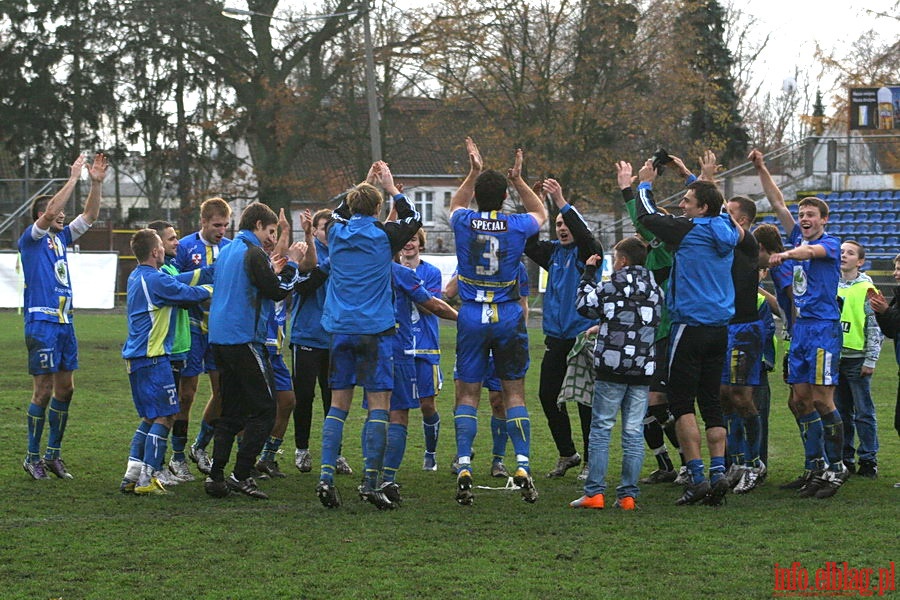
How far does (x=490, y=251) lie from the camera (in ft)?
25.3

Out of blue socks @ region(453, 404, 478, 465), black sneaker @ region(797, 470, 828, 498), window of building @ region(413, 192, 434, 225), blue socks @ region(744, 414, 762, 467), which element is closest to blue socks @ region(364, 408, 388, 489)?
blue socks @ region(453, 404, 478, 465)

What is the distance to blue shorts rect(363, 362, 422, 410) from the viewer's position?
8.17m

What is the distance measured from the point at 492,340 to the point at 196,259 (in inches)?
98.8

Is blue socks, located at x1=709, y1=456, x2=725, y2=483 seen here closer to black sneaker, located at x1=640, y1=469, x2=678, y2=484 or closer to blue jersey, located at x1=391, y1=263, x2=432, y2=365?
black sneaker, located at x1=640, y1=469, x2=678, y2=484

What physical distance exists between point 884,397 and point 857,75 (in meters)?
31.7

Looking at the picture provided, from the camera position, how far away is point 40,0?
4078 centimetres

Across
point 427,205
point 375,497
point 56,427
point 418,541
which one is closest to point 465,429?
point 375,497

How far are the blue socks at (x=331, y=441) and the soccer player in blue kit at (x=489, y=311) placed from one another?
76 centimetres

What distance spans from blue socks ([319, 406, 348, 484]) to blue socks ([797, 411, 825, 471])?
10.9ft

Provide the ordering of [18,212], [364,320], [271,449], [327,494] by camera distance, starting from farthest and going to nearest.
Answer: [18,212] → [271,449] → [364,320] → [327,494]

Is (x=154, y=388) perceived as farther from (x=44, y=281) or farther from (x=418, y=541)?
(x=418, y=541)

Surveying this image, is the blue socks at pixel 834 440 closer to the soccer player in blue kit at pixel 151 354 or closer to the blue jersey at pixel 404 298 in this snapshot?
the blue jersey at pixel 404 298

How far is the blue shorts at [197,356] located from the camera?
355 inches

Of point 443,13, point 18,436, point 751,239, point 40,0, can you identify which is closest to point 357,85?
point 443,13
